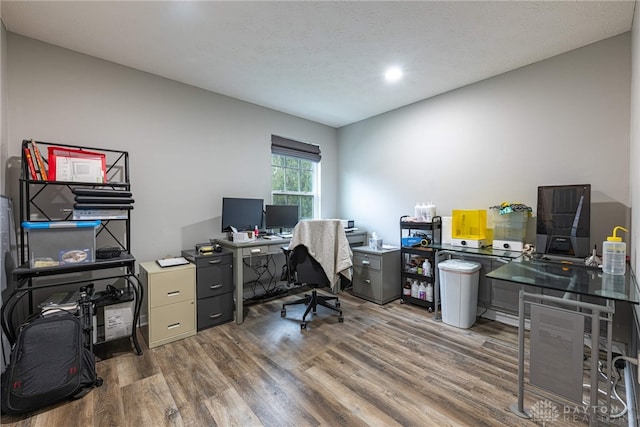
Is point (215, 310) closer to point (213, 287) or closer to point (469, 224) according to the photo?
point (213, 287)

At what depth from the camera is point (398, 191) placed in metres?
3.84

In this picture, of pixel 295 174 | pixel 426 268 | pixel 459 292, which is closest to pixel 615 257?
pixel 459 292

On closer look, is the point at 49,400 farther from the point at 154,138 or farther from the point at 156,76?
the point at 156,76

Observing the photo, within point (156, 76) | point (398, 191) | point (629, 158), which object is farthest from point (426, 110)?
point (156, 76)

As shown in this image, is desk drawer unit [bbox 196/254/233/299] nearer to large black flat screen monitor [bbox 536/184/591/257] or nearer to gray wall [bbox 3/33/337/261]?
gray wall [bbox 3/33/337/261]

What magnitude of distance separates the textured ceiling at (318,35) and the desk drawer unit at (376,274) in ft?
6.82

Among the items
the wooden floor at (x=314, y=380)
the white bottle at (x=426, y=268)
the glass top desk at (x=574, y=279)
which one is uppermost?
the glass top desk at (x=574, y=279)

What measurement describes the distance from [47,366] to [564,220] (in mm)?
4022

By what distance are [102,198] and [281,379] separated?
2.03 m

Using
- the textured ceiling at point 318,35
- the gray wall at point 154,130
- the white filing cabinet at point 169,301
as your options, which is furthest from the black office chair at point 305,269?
the textured ceiling at point 318,35

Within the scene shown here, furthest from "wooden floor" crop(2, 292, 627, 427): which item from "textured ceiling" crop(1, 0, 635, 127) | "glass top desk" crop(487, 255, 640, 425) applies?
"textured ceiling" crop(1, 0, 635, 127)

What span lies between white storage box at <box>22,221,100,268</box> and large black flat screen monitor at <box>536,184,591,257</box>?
3.83 metres

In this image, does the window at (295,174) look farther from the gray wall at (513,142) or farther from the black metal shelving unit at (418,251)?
the black metal shelving unit at (418,251)

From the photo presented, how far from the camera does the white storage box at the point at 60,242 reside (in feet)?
6.08
